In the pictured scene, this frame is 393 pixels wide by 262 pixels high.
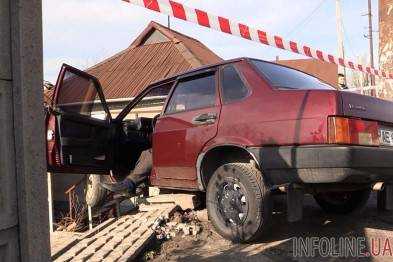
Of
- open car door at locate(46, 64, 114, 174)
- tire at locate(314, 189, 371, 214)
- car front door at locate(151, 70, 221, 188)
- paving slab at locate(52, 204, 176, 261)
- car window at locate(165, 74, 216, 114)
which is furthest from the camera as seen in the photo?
tire at locate(314, 189, 371, 214)

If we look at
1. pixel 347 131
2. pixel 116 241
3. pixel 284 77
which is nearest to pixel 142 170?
pixel 116 241

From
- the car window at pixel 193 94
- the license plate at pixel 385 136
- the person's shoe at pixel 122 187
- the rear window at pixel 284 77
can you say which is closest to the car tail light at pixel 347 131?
the license plate at pixel 385 136

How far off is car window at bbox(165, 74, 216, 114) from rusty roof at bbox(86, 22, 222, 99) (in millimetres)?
7553

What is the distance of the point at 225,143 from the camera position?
485 cm

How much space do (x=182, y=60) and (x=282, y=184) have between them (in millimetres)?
10664

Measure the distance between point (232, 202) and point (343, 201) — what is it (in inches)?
70.2

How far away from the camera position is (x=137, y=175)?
616 cm

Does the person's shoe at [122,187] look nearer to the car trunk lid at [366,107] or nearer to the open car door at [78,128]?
the open car door at [78,128]

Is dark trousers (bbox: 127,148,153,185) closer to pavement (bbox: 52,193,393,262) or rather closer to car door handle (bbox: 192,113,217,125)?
A: pavement (bbox: 52,193,393,262)

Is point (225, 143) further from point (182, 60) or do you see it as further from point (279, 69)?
point (182, 60)

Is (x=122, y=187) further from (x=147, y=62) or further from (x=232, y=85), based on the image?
(x=147, y=62)

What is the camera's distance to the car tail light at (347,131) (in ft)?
13.5

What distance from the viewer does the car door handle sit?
→ 16.6 ft

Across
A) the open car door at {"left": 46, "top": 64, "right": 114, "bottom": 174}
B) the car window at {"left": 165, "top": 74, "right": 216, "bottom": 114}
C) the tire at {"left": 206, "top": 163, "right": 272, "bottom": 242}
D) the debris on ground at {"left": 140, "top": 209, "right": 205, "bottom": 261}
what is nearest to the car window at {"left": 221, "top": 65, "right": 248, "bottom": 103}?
the car window at {"left": 165, "top": 74, "right": 216, "bottom": 114}
